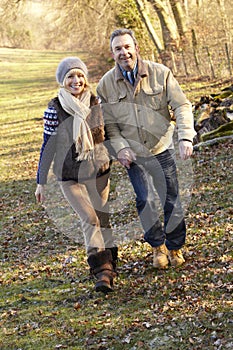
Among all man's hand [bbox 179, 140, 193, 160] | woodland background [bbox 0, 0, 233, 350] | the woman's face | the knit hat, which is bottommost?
woodland background [bbox 0, 0, 233, 350]

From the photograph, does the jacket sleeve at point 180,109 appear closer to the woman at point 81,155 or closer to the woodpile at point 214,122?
the woman at point 81,155

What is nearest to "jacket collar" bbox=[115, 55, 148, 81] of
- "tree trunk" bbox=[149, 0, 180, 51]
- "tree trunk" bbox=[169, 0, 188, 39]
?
"tree trunk" bbox=[149, 0, 180, 51]

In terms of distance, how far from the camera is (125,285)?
5.91 m

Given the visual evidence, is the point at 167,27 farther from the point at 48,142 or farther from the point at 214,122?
the point at 48,142

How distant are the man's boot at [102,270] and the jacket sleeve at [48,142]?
1.01 m

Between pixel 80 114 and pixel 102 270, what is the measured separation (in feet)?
5.67

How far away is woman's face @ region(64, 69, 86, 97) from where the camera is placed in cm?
528

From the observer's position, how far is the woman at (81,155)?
5297mm

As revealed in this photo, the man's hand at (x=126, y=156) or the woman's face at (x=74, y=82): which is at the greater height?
the woman's face at (x=74, y=82)

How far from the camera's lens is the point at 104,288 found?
5.69 metres

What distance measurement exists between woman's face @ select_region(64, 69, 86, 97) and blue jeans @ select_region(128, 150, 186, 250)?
942 mm

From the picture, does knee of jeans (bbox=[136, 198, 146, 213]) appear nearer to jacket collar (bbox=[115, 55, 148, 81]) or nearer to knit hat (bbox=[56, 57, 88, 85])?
jacket collar (bbox=[115, 55, 148, 81])

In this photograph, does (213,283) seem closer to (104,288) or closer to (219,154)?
(104,288)

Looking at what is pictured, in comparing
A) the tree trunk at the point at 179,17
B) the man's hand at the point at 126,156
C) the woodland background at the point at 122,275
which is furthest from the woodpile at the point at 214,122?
the tree trunk at the point at 179,17
